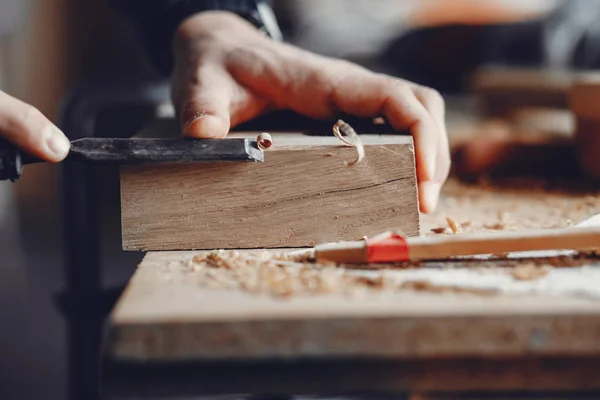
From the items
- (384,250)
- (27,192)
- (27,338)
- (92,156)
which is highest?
(27,192)

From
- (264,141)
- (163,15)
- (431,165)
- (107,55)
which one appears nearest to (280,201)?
(264,141)

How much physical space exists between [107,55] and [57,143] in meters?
3.33

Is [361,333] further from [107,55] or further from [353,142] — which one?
[107,55]

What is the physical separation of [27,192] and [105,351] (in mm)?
3642

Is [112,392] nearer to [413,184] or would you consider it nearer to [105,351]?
[105,351]

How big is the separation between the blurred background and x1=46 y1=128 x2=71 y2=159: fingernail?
6.04ft

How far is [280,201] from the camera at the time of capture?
0.69 meters

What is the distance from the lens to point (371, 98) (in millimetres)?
789

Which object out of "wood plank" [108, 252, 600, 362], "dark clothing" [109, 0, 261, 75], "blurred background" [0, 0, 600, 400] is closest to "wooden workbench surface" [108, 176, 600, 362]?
"wood plank" [108, 252, 600, 362]

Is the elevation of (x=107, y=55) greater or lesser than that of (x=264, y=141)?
greater

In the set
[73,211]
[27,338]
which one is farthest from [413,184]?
[27,338]

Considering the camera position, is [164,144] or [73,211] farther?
[73,211]

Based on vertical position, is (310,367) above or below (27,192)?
below

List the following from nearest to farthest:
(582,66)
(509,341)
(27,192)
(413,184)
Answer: (509,341) < (413,184) < (582,66) < (27,192)
